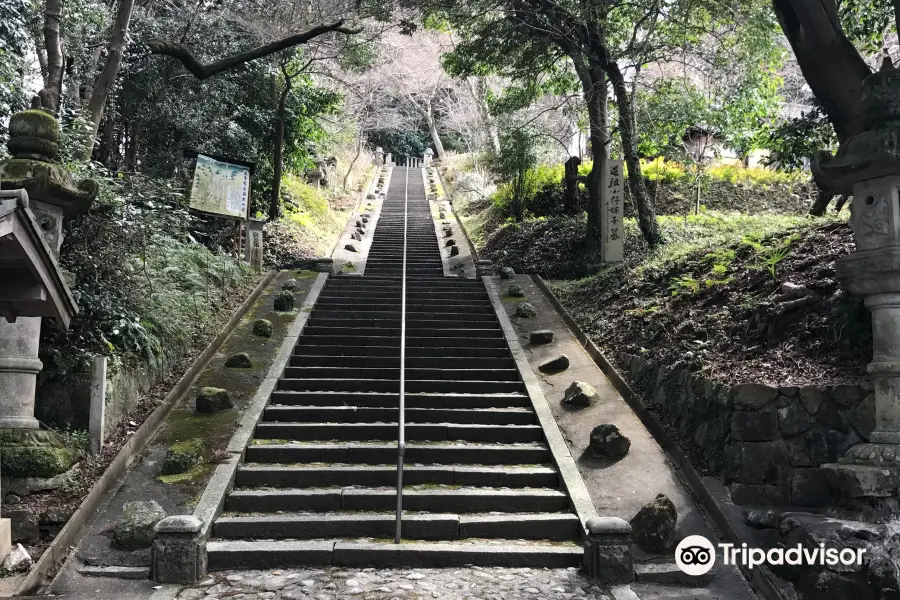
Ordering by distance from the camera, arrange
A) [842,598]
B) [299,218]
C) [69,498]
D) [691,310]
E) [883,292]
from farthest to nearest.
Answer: [299,218], [691,310], [69,498], [883,292], [842,598]

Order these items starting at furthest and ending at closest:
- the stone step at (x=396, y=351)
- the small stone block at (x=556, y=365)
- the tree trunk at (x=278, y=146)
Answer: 1. the tree trunk at (x=278, y=146)
2. the stone step at (x=396, y=351)
3. the small stone block at (x=556, y=365)

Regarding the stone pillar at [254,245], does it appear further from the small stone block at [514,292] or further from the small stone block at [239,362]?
the small stone block at [514,292]

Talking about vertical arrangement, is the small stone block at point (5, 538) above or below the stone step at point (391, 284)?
below

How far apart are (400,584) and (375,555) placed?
0.46 meters

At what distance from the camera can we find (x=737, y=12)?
1094 cm

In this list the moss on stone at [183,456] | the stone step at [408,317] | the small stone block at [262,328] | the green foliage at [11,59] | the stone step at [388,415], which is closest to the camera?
the moss on stone at [183,456]

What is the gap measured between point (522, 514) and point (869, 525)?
108 inches

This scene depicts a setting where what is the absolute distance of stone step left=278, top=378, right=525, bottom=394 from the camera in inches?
336

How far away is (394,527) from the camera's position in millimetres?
5871

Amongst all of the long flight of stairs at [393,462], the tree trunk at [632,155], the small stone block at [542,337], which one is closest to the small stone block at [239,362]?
the long flight of stairs at [393,462]

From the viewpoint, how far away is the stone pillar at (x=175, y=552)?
5.09 meters

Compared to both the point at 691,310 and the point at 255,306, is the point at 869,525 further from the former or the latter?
the point at 255,306

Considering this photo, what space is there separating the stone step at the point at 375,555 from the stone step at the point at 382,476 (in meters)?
0.96

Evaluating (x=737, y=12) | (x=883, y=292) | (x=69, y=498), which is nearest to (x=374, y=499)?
(x=69, y=498)
